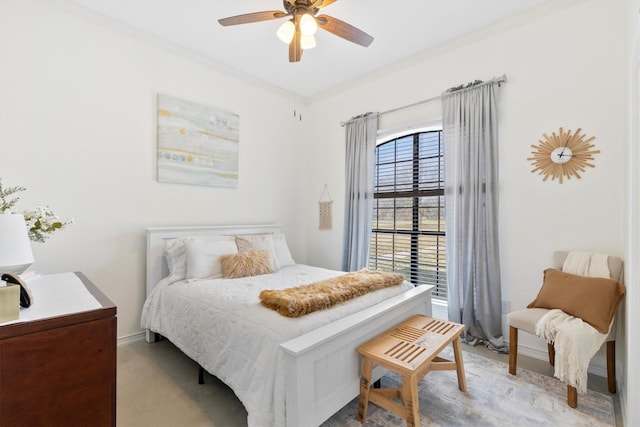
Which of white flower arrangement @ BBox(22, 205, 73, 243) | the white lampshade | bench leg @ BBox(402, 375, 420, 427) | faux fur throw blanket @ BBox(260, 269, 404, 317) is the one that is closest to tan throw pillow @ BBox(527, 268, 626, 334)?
faux fur throw blanket @ BBox(260, 269, 404, 317)

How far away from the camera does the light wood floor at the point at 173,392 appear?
5.97 feet

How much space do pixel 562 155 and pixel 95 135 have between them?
3.87 metres

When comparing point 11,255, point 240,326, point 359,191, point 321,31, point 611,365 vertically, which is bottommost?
point 611,365

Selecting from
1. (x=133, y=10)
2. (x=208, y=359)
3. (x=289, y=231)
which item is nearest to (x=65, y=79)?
(x=133, y=10)

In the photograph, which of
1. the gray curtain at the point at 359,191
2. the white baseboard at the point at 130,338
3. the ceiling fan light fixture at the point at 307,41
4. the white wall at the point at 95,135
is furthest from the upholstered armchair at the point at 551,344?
the white baseboard at the point at 130,338

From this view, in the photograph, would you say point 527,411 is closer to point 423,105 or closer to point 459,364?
point 459,364

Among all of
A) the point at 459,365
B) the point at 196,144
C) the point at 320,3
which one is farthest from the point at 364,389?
the point at 196,144

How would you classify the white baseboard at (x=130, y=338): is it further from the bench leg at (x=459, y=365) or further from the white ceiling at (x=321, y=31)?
the white ceiling at (x=321, y=31)

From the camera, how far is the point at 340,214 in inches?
160

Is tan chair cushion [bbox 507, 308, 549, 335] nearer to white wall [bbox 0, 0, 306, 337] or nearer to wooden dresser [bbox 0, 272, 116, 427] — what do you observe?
wooden dresser [bbox 0, 272, 116, 427]

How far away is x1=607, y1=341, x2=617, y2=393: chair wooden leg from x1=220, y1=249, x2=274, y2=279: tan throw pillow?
2.60m

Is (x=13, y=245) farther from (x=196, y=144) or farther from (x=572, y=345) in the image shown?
(x=572, y=345)

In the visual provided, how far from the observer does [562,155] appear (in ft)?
8.05

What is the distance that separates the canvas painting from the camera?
3.09m
